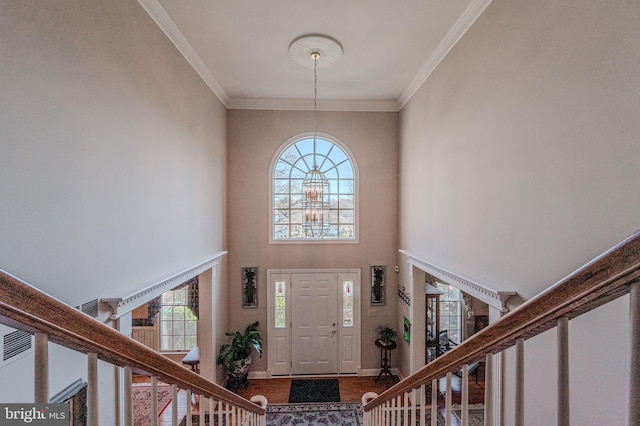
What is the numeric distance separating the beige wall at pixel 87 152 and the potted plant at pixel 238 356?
A: 2122 mm

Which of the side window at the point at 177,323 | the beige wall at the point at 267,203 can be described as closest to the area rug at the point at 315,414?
the beige wall at the point at 267,203

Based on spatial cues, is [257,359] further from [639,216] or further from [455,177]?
[639,216]

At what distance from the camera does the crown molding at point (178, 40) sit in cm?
267

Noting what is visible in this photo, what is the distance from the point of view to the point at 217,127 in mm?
4680

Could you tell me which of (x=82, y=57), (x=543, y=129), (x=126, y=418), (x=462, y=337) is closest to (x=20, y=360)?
(x=126, y=418)

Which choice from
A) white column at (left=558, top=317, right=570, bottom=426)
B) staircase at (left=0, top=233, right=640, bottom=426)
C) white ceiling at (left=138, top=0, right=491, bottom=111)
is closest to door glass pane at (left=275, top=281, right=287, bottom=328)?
white ceiling at (left=138, top=0, right=491, bottom=111)

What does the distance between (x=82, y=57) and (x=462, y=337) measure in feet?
25.2

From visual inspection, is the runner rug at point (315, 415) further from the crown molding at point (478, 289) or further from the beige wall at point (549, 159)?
the beige wall at point (549, 159)

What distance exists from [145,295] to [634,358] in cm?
289

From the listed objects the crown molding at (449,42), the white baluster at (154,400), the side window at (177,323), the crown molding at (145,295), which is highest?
the crown molding at (449,42)

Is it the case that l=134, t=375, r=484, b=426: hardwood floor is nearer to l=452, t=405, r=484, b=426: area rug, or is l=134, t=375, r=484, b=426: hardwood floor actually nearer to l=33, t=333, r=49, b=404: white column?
l=452, t=405, r=484, b=426: area rug

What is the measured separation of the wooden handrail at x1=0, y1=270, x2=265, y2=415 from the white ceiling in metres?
2.98

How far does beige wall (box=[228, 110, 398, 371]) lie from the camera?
5266 millimetres

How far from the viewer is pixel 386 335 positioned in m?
5.16
